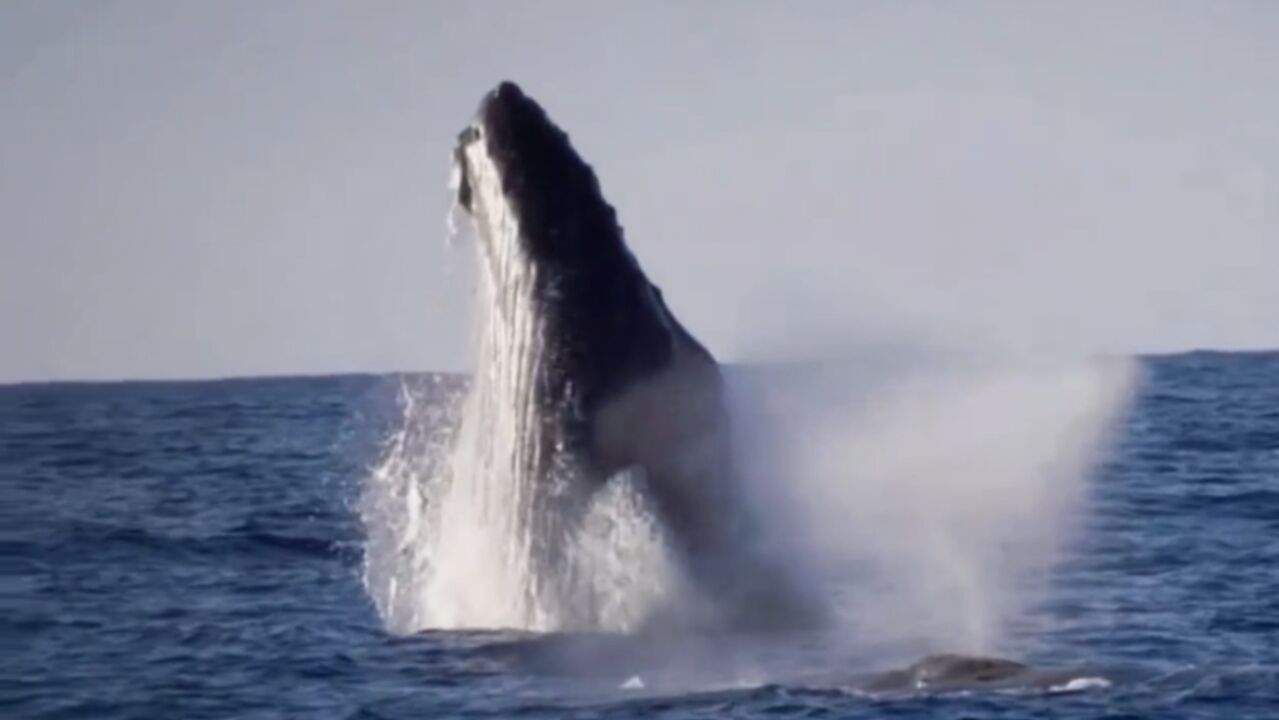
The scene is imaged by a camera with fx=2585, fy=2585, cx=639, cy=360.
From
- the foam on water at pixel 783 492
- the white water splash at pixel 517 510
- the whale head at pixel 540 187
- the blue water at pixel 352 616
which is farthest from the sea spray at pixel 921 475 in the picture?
the whale head at pixel 540 187

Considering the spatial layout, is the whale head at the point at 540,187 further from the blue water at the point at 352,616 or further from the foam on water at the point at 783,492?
the blue water at the point at 352,616

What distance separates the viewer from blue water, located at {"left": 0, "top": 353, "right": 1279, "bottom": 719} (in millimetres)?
13828

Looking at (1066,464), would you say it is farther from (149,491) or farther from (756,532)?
(149,491)

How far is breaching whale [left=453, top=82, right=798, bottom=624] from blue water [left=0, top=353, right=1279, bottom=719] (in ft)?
3.41

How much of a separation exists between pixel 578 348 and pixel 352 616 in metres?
3.59

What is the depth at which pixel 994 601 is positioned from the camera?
18016 mm

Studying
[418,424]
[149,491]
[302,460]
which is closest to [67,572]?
[418,424]

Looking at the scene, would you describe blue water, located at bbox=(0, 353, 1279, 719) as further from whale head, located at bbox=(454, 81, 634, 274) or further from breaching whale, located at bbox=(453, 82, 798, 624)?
whale head, located at bbox=(454, 81, 634, 274)

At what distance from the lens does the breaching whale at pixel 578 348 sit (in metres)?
15.2

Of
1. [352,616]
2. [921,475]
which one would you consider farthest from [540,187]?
[921,475]

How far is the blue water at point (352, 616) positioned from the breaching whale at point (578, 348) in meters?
1.04

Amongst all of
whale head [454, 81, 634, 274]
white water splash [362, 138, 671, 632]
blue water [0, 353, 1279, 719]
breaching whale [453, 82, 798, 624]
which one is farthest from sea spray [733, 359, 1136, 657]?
whale head [454, 81, 634, 274]

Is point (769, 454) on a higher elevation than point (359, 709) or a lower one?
Answer: higher

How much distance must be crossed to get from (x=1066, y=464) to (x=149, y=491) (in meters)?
13.7
